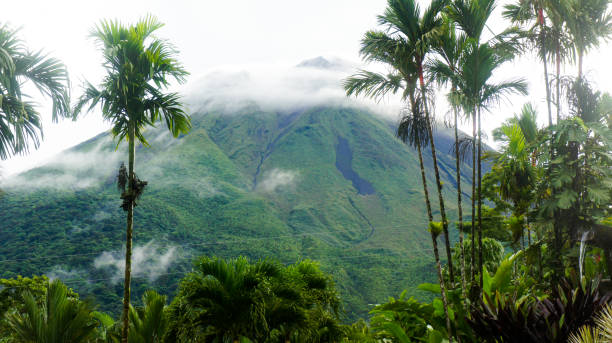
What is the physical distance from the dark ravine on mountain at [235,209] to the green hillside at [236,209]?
35 centimetres

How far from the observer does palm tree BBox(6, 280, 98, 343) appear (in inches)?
274

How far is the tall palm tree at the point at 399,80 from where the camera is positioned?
27.2ft

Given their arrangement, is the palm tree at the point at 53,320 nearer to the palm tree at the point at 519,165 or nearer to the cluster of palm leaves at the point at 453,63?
the cluster of palm leaves at the point at 453,63

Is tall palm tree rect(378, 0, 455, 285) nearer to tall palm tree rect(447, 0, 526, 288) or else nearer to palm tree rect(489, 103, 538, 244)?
tall palm tree rect(447, 0, 526, 288)

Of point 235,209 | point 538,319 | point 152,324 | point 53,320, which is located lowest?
point 235,209

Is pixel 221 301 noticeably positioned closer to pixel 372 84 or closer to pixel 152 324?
pixel 152 324

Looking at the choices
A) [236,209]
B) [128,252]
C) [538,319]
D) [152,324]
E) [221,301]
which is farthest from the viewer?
[236,209]

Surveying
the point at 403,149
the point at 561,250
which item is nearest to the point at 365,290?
the point at 561,250

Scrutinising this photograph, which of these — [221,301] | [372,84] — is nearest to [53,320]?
[221,301]

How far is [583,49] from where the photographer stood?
9836 mm

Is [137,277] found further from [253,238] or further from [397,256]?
[397,256]

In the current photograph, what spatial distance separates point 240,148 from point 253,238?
73488mm

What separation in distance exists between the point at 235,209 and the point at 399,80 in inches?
3833

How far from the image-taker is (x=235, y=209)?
103m
